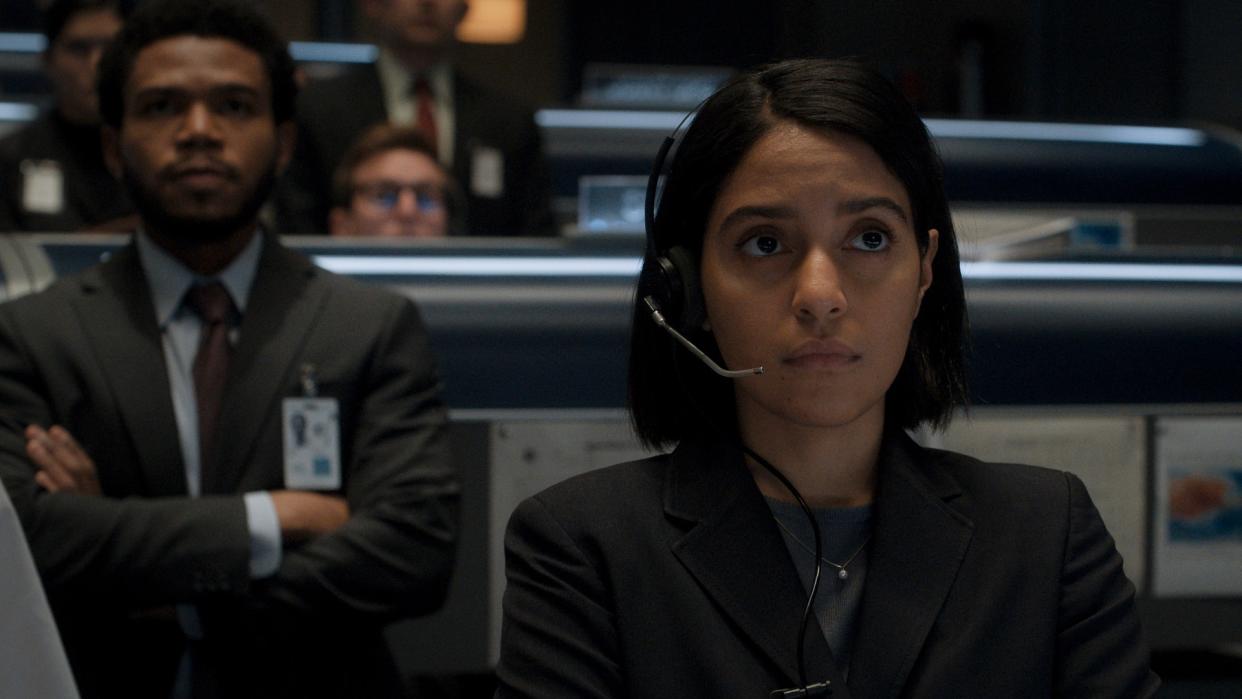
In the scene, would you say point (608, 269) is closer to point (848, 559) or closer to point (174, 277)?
point (174, 277)

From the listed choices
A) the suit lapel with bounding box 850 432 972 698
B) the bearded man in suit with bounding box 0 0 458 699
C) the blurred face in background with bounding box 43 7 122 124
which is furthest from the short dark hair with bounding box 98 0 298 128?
the blurred face in background with bounding box 43 7 122 124

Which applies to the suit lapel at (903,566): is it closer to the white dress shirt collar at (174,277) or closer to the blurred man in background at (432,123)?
the white dress shirt collar at (174,277)

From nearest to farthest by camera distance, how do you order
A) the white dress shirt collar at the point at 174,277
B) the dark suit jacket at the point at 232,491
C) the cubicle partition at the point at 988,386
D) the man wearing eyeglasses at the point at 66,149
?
the dark suit jacket at the point at 232,491 → the white dress shirt collar at the point at 174,277 → the cubicle partition at the point at 988,386 → the man wearing eyeglasses at the point at 66,149

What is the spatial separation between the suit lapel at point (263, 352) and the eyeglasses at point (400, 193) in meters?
1.08

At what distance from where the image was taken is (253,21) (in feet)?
7.91

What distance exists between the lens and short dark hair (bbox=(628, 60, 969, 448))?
4.35 ft

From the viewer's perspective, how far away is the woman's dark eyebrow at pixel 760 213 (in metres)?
1.29

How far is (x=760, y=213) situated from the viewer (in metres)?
1.29

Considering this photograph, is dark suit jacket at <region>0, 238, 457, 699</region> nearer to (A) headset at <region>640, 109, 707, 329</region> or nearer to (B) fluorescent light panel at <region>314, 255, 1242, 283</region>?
(B) fluorescent light panel at <region>314, 255, 1242, 283</region>

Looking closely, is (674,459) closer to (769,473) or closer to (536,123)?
(769,473)

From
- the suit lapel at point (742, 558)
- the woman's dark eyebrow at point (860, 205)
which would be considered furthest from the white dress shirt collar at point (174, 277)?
the woman's dark eyebrow at point (860, 205)

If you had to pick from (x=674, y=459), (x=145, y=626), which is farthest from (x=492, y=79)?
(x=674, y=459)

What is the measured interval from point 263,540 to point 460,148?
2.17 meters

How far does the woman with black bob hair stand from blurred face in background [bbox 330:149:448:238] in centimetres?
205
